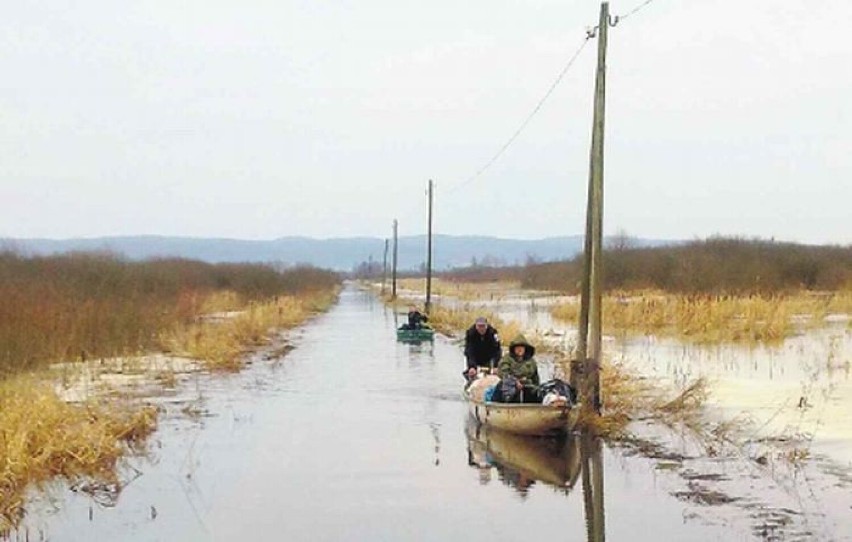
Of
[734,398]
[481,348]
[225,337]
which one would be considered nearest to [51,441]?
[481,348]

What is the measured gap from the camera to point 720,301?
3825 cm

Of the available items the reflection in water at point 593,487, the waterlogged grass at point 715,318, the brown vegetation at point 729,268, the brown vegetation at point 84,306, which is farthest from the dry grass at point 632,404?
the brown vegetation at point 729,268

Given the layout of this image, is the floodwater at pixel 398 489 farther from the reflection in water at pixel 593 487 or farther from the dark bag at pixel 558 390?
the dark bag at pixel 558 390

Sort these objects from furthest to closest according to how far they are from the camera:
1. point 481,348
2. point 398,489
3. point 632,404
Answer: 1. point 481,348
2. point 632,404
3. point 398,489

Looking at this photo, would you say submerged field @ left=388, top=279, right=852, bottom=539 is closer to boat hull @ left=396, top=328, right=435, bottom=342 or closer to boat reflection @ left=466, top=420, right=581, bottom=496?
boat reflection @ left=466, top=420, right=581, bottom=496

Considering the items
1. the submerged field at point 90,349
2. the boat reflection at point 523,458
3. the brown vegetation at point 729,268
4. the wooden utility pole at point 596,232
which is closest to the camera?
the boat reflection at point 523,458

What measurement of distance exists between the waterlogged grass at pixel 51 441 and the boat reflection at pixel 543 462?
4613 millimetres

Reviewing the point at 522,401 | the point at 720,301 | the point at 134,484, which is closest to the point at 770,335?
the point at 720,301

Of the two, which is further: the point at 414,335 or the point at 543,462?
the point at 414,335

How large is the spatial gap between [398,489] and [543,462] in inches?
92.7

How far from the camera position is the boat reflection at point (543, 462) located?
12570mm

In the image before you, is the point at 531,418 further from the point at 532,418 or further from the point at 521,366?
the point at 521,366

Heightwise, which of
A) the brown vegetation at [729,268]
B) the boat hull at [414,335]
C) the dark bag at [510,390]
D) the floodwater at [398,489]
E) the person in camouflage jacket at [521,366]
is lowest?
the floodwater at [398,489]

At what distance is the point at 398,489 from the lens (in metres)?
12.8
